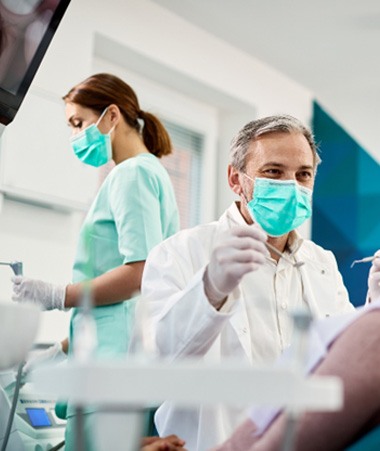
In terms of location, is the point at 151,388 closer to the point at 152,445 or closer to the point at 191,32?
the point at 152,445

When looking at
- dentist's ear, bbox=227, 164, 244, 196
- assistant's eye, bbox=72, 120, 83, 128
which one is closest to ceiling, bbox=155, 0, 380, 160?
assistant's eye, bbox=72, 120, 83, 128

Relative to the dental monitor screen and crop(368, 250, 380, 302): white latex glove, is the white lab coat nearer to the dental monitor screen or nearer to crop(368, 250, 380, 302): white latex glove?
crop(368, 250, 380, 302): white latex glove

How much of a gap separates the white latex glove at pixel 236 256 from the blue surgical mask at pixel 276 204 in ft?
1.84

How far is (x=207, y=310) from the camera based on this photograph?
1.46m

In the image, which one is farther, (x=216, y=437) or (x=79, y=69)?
(x=79, y=69)

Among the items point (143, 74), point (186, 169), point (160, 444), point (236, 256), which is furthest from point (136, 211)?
point (186, 169)

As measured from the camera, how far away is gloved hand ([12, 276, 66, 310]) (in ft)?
7.35

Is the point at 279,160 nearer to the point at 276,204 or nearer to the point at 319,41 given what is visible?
the point at 276,204

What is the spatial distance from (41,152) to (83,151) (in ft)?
2.51

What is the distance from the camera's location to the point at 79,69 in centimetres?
351

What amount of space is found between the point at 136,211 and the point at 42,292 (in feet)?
1.14

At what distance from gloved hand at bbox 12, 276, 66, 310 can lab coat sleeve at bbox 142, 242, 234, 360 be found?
1.83ft

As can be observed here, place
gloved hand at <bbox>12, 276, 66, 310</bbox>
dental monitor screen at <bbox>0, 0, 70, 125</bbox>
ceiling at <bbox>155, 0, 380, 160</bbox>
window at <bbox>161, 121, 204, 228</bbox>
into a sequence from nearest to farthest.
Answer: dental monitor screen at <bbox>0, 0, 70, 125</bbox> < gloved hand at <bbox>12, 276, 66, 310</bbox> < ceiling at <bbox>155, 0, 380, 160</bbox> < window at <bbox>161, 121, 204, 228</bbox>

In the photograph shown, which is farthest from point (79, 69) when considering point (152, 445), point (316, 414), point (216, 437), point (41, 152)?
point (316, 414)
